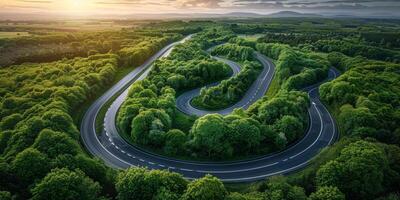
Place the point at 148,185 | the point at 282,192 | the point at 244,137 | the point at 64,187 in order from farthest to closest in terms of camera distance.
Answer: the point at 244,137 < the point at 148,185 < the point at 282,192 < the point at 64,187

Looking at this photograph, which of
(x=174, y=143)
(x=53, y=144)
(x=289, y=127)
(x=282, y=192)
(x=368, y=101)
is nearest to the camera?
(x=282, y=192)

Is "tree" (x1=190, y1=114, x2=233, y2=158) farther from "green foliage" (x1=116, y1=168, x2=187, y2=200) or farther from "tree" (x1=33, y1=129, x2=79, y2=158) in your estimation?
"tree" (x1=33, y1=129, x2=79, y2=158)

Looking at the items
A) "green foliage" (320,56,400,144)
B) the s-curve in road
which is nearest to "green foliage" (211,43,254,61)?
"green foliage" (320,56,400,144)

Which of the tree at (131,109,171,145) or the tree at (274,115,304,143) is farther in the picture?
the tree at (274,115,304,143)

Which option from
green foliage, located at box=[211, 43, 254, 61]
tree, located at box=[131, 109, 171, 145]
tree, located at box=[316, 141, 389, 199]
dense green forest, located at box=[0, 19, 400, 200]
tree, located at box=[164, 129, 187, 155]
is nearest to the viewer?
dense green forest, located at box=[0, 19, 400, 200]

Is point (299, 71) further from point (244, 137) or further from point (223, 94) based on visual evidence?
point (244, 137)

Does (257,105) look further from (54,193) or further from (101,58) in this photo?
(101,58)

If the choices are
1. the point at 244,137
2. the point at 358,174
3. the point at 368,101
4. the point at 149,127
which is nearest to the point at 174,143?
the point at 149,127
